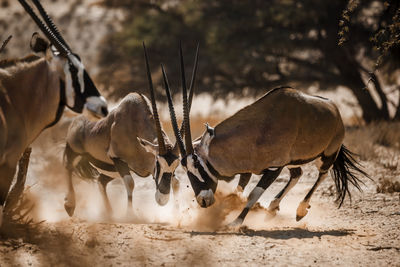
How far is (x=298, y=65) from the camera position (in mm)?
16453

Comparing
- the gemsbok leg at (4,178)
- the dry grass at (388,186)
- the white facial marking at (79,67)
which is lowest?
the dry grass at (388,186)

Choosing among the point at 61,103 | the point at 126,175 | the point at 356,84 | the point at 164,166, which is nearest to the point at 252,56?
the point at 356,84

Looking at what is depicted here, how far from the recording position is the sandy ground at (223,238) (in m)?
4.68

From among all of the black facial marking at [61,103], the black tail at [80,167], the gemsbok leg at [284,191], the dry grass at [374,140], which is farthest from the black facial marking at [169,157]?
the dry grass at [374,140]

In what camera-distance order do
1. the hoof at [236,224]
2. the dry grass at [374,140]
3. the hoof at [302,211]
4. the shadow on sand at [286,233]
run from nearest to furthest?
1. the shadow on sand at [286,233]
2. the hoof at [236,224]
3. the hoof at [302,211]
4. the dry grass at [374,140]

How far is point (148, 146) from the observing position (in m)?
6.78

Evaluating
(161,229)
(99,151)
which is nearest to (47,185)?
(99,151)

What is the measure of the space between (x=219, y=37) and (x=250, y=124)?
9.07 meters

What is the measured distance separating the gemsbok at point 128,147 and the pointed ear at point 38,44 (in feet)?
6.97

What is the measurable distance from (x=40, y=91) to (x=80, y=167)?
3.96 meters

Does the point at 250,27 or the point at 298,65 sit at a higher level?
the point at 250,27

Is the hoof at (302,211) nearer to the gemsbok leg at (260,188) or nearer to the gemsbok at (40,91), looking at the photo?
the gemsbok leg at (260,188)

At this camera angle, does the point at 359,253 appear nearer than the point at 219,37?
Yes

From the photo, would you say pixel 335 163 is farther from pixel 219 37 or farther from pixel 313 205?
pixel 219 37
